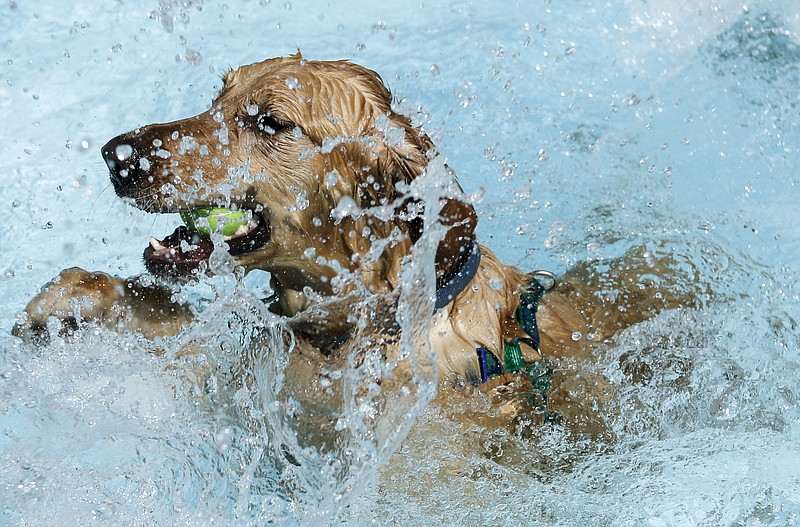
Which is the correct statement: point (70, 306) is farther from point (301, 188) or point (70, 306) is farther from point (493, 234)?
point (493, 234)

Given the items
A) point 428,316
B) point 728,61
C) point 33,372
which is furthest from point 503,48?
point 33,372

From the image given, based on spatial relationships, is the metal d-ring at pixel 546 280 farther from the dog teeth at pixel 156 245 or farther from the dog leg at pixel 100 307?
the dog teeth at pixel 156 245

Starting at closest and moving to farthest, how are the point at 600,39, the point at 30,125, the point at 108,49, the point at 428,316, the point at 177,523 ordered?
the point at 428,316 → the point at 177,523 → the point at 30,125 → the point at 108,49 → the point at 600,39

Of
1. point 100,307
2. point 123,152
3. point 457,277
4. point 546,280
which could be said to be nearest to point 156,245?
point 123,152

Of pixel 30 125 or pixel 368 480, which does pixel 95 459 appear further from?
pixel 30 125

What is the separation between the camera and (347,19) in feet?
24.8

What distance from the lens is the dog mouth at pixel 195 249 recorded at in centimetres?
332

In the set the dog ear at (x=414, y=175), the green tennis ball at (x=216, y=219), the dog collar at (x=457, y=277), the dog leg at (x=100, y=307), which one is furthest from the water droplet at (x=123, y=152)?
the dog collar at (x=457, y=277)

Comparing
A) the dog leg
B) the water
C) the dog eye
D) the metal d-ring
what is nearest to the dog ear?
the water

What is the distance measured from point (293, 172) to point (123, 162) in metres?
0.64

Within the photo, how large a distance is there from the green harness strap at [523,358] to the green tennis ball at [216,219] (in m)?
1.14

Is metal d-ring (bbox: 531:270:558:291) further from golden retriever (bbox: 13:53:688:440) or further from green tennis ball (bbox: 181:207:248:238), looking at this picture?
green tennis ball (bbox: 181:207:248:238)

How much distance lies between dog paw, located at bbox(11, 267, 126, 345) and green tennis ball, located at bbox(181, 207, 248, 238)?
58 cm

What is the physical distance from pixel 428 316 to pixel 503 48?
4.42 meters
